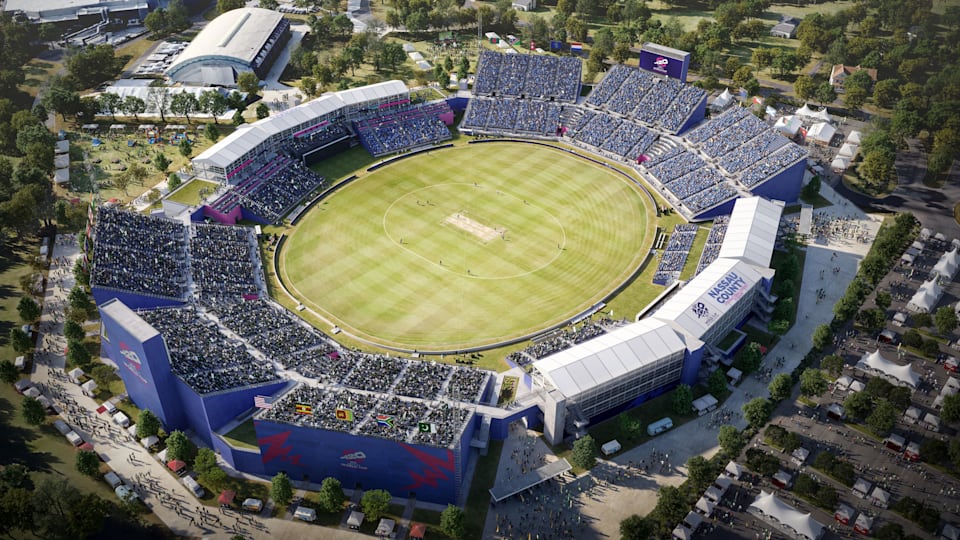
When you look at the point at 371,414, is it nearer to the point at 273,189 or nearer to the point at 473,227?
the point at 473,227

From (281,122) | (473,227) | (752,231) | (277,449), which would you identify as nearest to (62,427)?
(277,449)

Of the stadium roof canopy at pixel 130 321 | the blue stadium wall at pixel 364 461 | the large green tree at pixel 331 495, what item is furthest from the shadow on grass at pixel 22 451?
the large green tree at pixel 331 495

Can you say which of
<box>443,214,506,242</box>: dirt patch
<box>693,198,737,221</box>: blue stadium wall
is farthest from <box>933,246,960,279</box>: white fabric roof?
<box>443,214,506,242</box>: dirt patch

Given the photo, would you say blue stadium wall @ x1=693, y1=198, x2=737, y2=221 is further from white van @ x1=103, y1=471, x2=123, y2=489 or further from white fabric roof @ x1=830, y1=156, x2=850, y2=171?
white van @ x1=103, y1=471, x2=123, y2=489

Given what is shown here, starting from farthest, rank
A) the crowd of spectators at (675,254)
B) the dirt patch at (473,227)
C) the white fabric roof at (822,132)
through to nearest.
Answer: the white fabric roof at (822,132)
the dirt patch at (473,227)
the crowd of spectators at (675,254)

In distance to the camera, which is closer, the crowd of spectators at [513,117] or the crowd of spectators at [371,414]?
the crowd of spectators at [371,414]

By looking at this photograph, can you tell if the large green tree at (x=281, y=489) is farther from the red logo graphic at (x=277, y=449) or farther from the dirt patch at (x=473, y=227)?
the dirt patch at (x=473, y=227)

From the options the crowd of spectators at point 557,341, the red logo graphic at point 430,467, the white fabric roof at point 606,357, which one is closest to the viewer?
the red logo graphic at point 430,467
